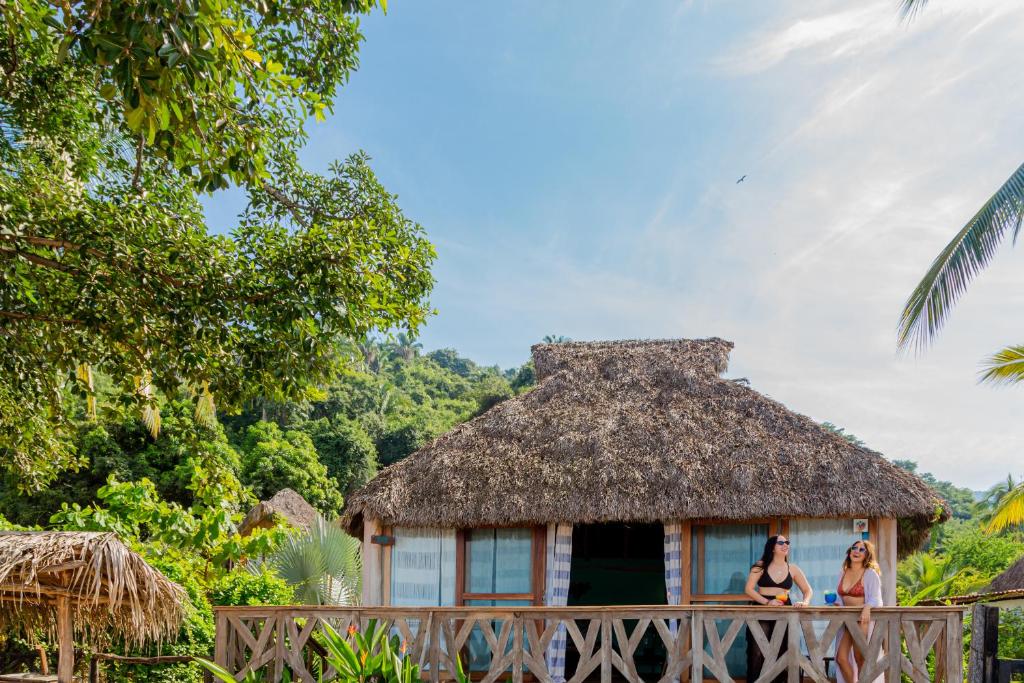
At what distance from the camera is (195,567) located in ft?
45.6

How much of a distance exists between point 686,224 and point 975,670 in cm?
914

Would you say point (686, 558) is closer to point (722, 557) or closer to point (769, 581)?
point (722, 557)

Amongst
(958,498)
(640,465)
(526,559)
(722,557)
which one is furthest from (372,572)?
(958,498)

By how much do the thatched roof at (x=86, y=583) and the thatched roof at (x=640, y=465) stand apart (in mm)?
2557

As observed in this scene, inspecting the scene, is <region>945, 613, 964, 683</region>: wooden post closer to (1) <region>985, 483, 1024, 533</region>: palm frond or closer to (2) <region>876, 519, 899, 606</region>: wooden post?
(2) <region>876, 519, 899, 606</region>: wooden post

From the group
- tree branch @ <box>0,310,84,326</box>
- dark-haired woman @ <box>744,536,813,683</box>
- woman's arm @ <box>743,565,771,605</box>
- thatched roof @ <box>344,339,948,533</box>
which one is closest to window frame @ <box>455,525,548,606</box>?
thatched roof @ <box>344,339,948,533</box>

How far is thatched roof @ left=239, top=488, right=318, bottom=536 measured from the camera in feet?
68.4

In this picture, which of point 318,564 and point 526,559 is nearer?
point 526,559

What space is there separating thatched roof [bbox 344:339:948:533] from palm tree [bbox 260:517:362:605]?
3.24 m

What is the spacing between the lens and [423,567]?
9.85 meters

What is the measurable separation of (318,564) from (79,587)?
645 centimetres

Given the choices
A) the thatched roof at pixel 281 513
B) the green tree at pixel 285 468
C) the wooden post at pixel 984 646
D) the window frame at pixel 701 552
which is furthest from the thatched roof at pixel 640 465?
the green tree at pixel 285 468

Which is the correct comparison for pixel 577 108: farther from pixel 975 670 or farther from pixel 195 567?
pixel 195 567

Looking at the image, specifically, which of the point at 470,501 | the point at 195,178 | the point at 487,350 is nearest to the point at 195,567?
the point at 470,501
